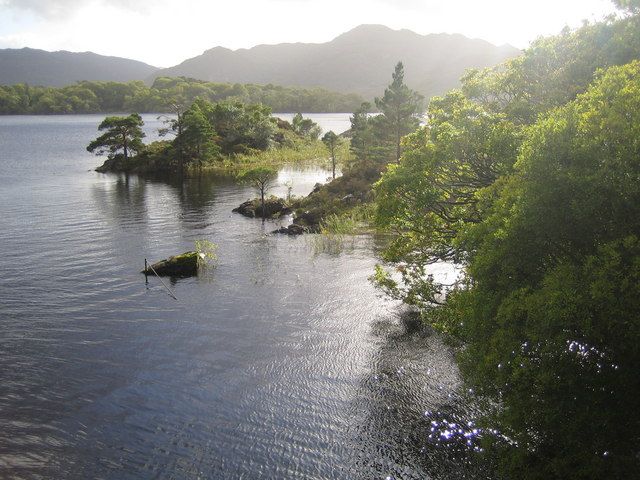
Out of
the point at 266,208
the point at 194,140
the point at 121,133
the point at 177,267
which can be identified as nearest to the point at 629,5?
the point at 177,267

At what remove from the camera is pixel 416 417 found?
19766 millimetres

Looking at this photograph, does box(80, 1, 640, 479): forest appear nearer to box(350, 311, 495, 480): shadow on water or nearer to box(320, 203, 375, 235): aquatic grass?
box(350, 311, 495, 480): shadow on water

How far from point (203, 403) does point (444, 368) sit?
11407mm

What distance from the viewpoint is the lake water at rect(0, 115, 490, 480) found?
17.6 metres

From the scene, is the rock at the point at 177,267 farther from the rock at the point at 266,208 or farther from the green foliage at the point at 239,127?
the green foliage at the point at 239,127

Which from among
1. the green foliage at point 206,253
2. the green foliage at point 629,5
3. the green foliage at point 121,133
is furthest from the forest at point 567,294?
the green foliage at point 121,133

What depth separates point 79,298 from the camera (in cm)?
3198

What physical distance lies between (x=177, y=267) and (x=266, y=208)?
22.7 metres

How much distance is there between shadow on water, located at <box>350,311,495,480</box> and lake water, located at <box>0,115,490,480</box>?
7 cm

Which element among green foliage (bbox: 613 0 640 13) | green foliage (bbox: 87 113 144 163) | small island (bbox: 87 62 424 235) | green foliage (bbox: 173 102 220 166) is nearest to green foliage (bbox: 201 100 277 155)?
small island (bbox: 87 62 424 235)

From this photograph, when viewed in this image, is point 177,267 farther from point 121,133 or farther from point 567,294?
point 121,133

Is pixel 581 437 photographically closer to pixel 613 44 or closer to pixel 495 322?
pixel 495 322

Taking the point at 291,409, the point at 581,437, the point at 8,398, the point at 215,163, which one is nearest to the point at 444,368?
the point at 291,409

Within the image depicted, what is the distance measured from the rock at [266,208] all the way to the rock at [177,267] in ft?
66.9
